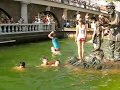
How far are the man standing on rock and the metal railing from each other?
10.8 meters

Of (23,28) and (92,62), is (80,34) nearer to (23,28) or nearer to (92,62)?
(92,62)

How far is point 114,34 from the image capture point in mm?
17297

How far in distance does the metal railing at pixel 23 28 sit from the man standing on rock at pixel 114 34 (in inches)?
425

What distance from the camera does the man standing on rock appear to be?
16969 millimetres

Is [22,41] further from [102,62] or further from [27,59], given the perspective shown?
[102,62]

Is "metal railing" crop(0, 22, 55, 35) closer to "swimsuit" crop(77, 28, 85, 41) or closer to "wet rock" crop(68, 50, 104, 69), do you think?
"swimsuit" crop(77, 28, 85, 41)

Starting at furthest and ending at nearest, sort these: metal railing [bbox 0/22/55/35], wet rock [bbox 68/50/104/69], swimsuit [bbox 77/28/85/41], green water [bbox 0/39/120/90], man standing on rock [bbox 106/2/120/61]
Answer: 1. metal railing [bbox 0/22/55/35]
2. swimsuit [bbox 77/28/85/41]
3. man standing on rock [bbox 106/2/120/61]
4. wet rock [bbox 68/50/104/69]
5. green water [bbox 0/39/120/90]

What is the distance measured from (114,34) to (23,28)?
44.1ft

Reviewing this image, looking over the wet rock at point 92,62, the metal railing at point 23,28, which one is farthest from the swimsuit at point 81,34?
the metal railing at point 23,28

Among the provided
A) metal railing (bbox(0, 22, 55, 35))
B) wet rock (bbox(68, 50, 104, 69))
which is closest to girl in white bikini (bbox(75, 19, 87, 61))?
wet rock (bbox(68, 50, 104, 69))

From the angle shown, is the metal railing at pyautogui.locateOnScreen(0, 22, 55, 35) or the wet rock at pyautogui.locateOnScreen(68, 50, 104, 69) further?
the metal railing at pyautogui.locateOnScreen(0, 22, 55, 35)

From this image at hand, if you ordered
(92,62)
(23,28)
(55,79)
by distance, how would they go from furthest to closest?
(23,28) < (92,62) < (55,79)

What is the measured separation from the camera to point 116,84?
542 inches

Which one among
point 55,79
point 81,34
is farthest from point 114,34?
point 55,79
